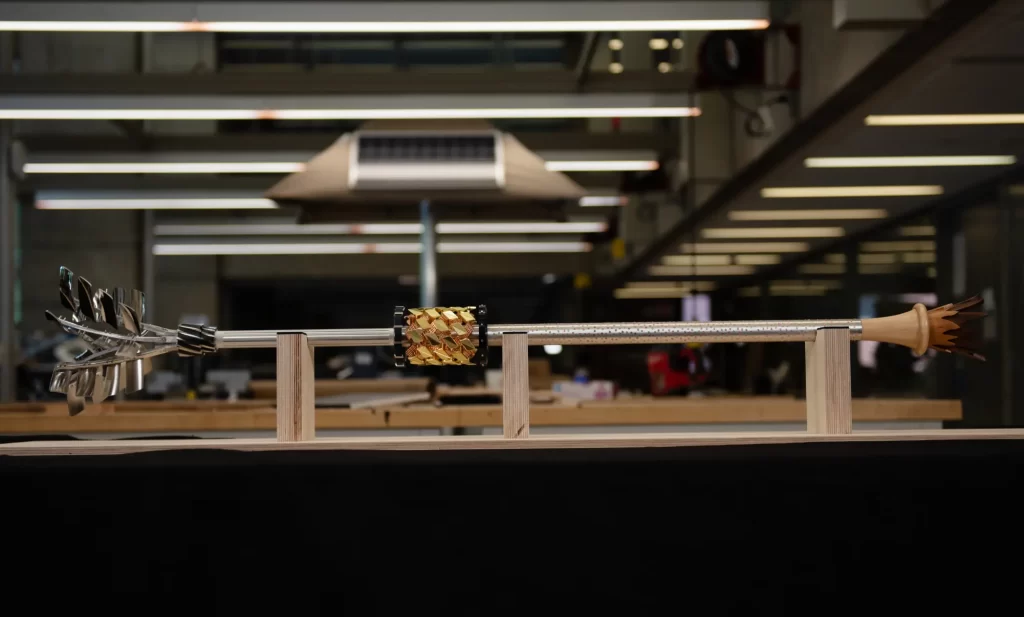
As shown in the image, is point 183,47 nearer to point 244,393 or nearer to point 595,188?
point 244,393

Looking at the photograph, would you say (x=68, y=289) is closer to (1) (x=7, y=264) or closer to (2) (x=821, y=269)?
(1) (x=7, y=264)

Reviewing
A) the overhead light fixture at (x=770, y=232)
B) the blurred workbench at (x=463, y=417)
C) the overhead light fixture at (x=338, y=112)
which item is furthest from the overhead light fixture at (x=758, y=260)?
the blurred workbench at (x=463, y=417)

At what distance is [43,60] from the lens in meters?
4.27

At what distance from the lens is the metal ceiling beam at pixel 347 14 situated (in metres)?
2.53

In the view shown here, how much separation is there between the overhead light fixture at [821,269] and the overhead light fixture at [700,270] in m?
1.08

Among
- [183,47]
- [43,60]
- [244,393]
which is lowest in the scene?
[244,393]

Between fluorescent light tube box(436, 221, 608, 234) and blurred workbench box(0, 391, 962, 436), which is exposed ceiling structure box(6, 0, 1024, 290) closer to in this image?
fluorescent light tube box(436, 221, 608, 234)

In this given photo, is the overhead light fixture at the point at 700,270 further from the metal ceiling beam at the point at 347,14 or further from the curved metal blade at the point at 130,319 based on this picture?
the curved metal blade at the point at 130,319

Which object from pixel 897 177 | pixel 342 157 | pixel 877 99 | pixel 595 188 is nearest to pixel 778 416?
pixel 877 99

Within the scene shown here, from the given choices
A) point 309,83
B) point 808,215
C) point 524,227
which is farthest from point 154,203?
point 808,215

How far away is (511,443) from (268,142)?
410 centimetres

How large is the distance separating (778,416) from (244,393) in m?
3.09

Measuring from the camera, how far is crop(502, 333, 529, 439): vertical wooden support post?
775 millimetres

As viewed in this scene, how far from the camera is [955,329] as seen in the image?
0.79 metres
